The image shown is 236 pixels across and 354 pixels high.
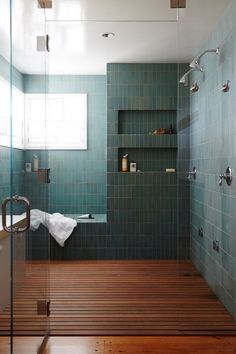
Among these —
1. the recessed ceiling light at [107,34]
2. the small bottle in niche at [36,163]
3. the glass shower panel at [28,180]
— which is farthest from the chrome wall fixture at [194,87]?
the small bottle in niche at [36,163]

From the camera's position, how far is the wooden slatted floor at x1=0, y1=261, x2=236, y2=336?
2656mm

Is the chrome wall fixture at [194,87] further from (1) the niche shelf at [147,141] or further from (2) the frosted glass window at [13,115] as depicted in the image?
(2) the frosted glass window at [13,115]

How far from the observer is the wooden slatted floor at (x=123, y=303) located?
8.71 ft

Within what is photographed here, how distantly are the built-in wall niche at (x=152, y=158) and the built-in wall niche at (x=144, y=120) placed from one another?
0.24 metres

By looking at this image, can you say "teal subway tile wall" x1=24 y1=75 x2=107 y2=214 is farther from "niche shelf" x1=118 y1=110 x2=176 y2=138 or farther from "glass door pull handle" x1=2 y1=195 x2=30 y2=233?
"glass door pull handle" x1=2 y1=195 x2=30 y2=233

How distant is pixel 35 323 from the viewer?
2619 mm

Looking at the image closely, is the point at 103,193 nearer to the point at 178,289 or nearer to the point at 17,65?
the point at 178,289

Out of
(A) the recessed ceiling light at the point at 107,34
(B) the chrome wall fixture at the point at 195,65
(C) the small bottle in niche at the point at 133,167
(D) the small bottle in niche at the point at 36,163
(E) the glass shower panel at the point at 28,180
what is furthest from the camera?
(C) the small bottle in niche at the point at 133,167

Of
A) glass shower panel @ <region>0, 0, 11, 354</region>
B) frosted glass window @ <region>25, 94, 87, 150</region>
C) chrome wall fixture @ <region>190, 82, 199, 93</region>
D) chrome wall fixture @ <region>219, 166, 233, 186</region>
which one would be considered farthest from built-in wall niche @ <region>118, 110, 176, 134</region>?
glass shower panel @ <region>0, 0, 11, 354</region>

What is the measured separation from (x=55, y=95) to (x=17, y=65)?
12.1ft

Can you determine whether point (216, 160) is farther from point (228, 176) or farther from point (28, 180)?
point (28, 180)

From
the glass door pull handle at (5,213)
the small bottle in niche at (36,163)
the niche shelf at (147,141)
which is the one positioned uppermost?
the niche shelf at (147,141)

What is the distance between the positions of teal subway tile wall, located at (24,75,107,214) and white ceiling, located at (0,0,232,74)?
62 cm

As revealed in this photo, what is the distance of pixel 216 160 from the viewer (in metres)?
3.52
